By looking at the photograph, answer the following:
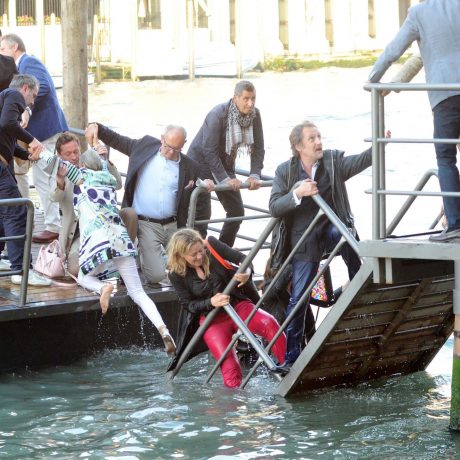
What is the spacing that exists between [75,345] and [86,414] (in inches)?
62.7

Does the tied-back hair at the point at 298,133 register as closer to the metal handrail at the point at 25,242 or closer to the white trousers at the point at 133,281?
the white trousers at the point at 133,281

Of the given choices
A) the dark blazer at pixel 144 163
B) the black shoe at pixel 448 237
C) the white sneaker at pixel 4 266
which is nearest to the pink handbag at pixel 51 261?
the white sneaker at pixel 4 266

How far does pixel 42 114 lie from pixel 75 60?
1.85 meters

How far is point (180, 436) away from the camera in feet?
26.9

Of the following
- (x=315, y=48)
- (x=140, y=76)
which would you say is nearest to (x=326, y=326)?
(x=140, y=76)

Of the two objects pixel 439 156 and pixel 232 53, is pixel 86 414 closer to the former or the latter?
pixel 439 156

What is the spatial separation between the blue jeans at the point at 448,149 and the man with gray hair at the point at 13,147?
3.44m

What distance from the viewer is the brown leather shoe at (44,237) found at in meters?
11.4

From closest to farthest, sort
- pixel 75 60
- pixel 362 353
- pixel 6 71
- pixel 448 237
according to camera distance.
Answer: pixel 448 237, pixel 362 353, pixel 6 71, pixel 75 60

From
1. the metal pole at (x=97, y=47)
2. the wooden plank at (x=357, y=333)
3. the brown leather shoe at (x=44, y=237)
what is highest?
the metal pole at (x=97, y=47)

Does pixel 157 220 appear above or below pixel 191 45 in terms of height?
below

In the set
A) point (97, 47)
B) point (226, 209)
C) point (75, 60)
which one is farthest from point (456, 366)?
point (97, 47)

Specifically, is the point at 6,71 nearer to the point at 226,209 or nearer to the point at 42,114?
the point at 42,114

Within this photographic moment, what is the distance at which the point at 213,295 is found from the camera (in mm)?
8883
